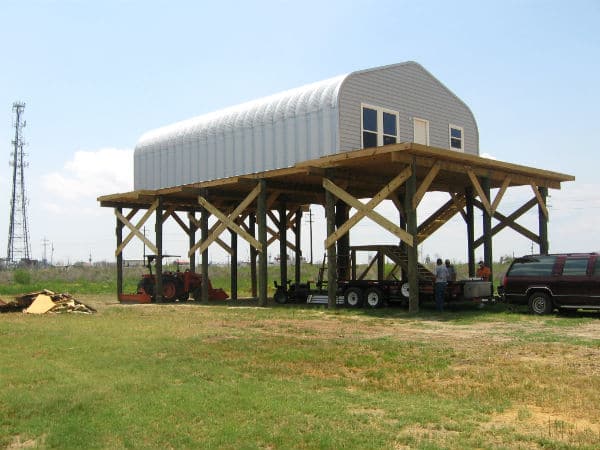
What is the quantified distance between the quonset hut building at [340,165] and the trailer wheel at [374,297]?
1.14 meters

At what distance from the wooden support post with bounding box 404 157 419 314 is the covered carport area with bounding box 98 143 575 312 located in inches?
1.2

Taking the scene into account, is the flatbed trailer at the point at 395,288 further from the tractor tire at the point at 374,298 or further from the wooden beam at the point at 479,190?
the wooden beam at the point at 479,190

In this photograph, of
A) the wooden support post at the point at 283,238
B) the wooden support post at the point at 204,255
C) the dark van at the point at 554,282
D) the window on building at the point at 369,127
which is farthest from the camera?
the wooden support post at the point at 283,238

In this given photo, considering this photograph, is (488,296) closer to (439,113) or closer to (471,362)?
(439,113)

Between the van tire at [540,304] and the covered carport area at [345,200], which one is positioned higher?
the covered carport area at [345,200]

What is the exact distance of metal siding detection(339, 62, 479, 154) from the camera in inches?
899

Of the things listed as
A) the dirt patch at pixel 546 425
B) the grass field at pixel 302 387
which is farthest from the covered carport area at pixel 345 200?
the dirt patch at pixel 546 425

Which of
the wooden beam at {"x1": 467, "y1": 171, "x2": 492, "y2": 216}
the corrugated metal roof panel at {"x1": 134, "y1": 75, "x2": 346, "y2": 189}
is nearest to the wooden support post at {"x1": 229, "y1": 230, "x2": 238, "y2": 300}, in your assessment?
the corrugated metal roof panel at {"x1": 134, "y1": 75, "x2": 346, "y2": 189}

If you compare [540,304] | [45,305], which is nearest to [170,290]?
[45,305]

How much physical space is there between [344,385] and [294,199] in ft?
74.6

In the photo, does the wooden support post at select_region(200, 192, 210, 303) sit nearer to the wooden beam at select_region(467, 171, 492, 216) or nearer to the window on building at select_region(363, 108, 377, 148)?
the window on building at select_region(363, 108, 377, 148)

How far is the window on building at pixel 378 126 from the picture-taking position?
925 inches

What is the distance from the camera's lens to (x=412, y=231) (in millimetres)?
19859

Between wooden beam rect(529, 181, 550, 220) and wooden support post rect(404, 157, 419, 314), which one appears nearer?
wooden support post rect(404, 157, 419, 314)
